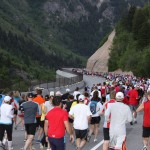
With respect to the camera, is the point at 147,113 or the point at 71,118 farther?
the point at 71,118

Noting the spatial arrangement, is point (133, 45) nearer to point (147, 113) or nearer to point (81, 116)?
point (147, 113)

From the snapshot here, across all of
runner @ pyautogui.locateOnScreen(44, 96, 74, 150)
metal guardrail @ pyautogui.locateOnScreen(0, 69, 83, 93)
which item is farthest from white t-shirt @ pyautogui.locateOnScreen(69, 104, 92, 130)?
metal guardrail @ pyautogui.locateOnScreen(0, 69, 83, 93)

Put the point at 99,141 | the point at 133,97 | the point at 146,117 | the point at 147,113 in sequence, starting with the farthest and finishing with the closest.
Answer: the point at 133,97, the point at 99,141, the point at 146,117, the point at 147,113

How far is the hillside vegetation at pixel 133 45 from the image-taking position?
88281mm

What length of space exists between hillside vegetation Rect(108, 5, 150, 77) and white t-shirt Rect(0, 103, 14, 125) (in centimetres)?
7105

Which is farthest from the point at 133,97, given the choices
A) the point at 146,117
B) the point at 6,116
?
the point at 6,116

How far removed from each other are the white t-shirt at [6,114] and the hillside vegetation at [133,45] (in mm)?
71050

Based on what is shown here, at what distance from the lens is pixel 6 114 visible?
12.3 m

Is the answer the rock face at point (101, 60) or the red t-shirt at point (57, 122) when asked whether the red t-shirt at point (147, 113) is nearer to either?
the red t-shirt at point (57, 122)

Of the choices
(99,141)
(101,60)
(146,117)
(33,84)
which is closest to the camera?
(146,117)

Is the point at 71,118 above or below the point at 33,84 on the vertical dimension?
below

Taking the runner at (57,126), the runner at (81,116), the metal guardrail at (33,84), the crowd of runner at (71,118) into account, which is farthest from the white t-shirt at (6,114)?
the metal guardrail at (33,84)

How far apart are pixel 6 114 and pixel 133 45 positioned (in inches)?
3808

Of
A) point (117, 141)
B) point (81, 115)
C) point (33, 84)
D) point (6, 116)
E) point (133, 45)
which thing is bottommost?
point (117, 141)
